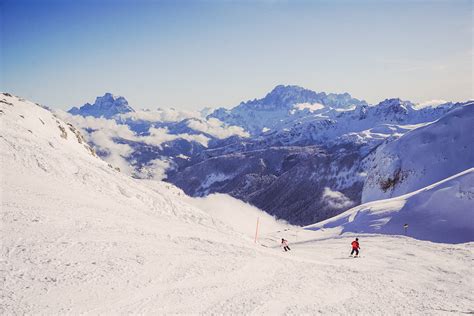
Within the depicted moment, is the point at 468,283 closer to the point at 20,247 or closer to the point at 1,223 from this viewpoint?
the point at 20,247

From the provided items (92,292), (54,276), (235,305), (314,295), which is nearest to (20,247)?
(54,276)

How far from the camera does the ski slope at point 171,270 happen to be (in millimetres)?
13816

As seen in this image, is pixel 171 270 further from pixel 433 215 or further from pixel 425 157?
pixel 425 157

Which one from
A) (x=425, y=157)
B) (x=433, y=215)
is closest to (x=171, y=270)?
(x=433, y=215)

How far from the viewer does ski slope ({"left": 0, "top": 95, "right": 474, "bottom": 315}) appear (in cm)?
1382

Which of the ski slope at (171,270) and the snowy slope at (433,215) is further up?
the snowy slope at (433,215)

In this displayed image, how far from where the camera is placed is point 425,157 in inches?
2891

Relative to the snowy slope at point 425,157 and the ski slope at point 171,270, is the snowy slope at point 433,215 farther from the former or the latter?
the snowy slope at point 425,157

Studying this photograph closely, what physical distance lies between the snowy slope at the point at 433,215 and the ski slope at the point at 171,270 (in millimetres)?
9088

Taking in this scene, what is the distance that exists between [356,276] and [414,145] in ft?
227

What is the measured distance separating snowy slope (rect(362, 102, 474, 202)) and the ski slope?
148 ft

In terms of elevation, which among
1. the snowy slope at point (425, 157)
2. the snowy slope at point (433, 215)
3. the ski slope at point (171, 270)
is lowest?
the ski slope at point (171, 270)

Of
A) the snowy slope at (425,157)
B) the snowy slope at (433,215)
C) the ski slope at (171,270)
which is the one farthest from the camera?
the snowy slope at (425,157)

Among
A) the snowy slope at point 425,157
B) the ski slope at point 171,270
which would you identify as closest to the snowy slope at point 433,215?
the ski slope at point 171,270
